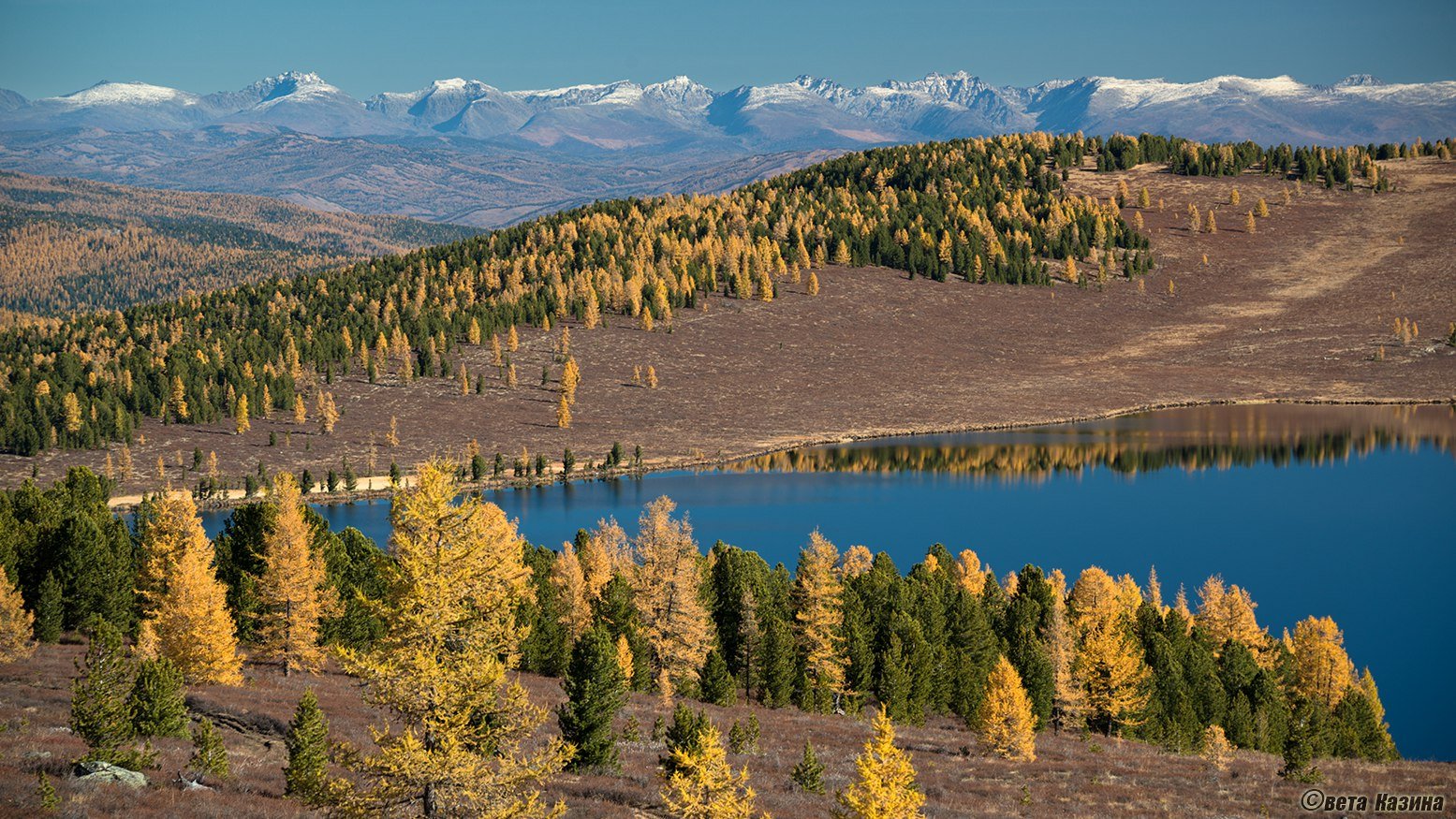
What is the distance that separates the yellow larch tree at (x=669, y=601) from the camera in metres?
63.5

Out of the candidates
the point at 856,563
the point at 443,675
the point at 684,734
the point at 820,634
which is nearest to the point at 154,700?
the point at 684,734

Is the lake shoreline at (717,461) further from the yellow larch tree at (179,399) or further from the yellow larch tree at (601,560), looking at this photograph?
the yellow larch tree at (601,560)

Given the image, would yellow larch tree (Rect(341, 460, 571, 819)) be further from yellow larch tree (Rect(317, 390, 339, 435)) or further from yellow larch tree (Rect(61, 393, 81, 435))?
yellow larch tree (Rect(61, 393, 81, 435))

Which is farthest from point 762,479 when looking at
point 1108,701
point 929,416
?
point 1108,701

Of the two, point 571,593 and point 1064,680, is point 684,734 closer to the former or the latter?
point 1064,680

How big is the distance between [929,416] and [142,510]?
400 feet

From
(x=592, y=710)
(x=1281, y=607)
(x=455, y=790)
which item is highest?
(x=455, y=790)

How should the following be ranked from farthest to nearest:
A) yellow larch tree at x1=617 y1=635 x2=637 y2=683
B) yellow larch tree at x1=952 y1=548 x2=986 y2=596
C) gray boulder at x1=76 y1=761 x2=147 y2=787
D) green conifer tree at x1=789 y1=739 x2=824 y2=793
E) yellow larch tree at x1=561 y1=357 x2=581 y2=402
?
yellow larch tree at x1=561 y1=357 x2=581 y2=402 → yellow larch tree at x1=952 y1=548 x2=986 y2=596 → yellow larch tree at x1=617 y1=635 x2=637 y2=683 → green conifer tree at x1=789 y1=739 x2=824 y2=793 → gray boulder at x1=76 y1=761 x2=147 y2=787

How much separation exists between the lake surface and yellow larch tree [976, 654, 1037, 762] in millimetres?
29242

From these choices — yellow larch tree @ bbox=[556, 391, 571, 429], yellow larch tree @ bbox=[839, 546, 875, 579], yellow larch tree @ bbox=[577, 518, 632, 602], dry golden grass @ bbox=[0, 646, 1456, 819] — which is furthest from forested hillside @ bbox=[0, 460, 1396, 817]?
yellow larch tree @ bbox=[556, 391, 571, 429]

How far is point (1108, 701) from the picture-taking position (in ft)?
217

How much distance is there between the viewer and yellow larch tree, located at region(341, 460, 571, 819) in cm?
2638

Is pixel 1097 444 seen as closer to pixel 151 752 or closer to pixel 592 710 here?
pixel 592 710

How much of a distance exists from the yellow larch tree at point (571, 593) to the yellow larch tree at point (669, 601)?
8000mm
